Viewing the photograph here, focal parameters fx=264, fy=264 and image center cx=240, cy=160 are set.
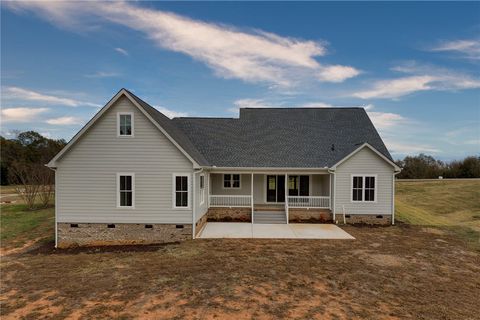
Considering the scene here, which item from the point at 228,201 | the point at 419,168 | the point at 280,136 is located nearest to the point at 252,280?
the point at 228,201

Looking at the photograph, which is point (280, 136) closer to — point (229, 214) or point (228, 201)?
point (228, 201)

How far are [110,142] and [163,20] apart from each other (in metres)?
8.28

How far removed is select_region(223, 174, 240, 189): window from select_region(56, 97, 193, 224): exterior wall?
6.00m

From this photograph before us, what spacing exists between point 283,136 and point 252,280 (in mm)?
13199

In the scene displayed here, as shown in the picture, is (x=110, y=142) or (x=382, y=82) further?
(x=382, y=82)

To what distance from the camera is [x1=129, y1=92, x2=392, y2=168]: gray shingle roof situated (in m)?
17.2

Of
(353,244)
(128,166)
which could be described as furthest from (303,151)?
(128,166)

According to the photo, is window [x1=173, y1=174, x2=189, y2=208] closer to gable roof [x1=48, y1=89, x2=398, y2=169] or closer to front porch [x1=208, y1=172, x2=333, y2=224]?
gable roof [x1=48, y1=89, x2=398, y2=169]

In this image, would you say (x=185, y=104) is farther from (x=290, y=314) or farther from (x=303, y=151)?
(x=290, y=314)

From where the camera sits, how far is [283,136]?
19.5 metres

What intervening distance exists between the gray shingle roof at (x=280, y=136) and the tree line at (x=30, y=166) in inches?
576

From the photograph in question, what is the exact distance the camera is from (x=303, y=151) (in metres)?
18.0

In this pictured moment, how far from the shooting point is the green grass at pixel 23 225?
13.4 metres

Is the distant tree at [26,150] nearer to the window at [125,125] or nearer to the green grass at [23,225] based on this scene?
the green grass at [23,225]
